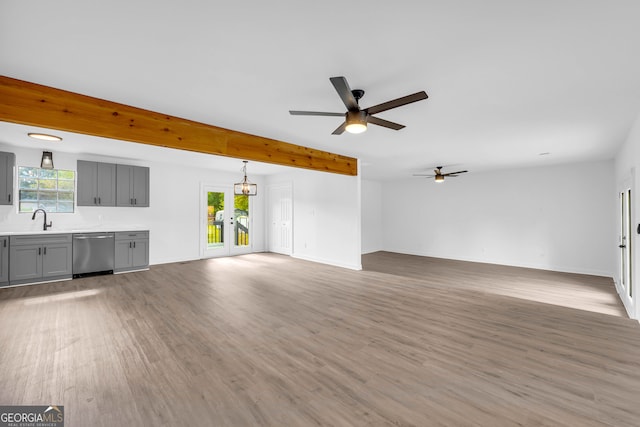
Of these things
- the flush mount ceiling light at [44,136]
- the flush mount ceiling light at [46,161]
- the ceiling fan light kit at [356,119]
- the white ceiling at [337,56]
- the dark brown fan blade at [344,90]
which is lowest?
the ceiling fan light kit at [356,119]

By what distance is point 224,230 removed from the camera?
8.32 m

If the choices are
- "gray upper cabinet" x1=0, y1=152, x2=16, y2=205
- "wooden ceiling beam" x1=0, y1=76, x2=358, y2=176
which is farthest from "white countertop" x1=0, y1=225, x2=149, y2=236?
"wooden ceiling beam" x1=0, y1=76, x2=358, y2=176

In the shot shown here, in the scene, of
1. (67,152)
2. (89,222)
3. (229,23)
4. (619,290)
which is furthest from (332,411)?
(67,152)

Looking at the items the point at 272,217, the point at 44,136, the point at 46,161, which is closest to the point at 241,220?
the point at 272,217

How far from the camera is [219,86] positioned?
2668 millimetres

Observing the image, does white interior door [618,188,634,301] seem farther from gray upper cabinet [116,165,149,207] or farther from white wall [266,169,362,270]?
gray upper cabinet [116,165,149,207]

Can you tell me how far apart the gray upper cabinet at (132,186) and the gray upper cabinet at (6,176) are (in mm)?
1639

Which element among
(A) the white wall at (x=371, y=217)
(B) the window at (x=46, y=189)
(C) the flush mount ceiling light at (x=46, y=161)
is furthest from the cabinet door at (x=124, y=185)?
(A) the white wall at (x=371, y=217)

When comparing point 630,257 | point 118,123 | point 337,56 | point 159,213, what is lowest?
point 630,257

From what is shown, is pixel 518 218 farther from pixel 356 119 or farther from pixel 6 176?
pixel 6 176

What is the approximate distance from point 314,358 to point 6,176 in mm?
6740

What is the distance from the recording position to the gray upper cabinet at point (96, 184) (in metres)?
5.86

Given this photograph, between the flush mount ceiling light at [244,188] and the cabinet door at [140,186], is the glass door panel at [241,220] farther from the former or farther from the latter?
the cabinet door at [140,186]

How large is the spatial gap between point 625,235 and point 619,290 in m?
1.11
